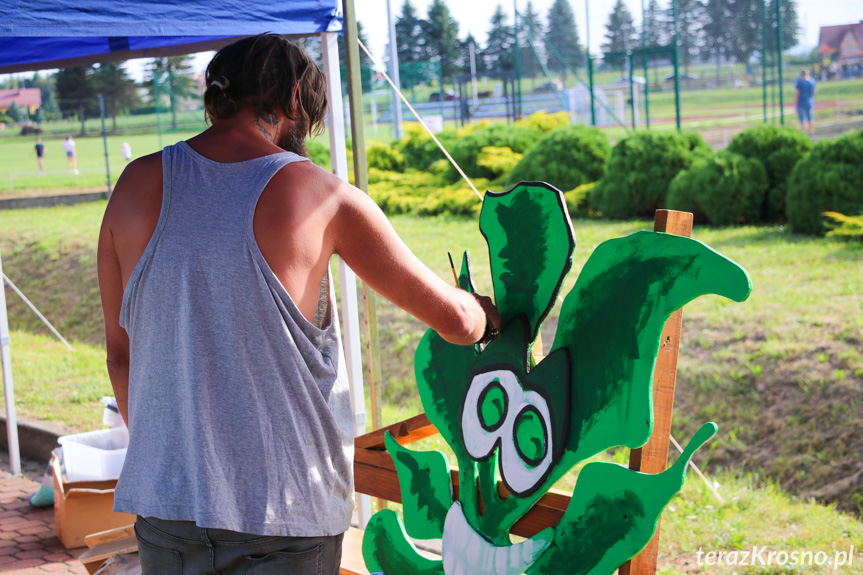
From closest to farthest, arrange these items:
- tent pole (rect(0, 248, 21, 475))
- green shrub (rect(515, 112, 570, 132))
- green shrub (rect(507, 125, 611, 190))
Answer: tent pole (rect(0, 248, 21, 475)) < green shrub (rect(507, 125, 611, 190)) < green shrub (rect(515, 112, 570, 132))

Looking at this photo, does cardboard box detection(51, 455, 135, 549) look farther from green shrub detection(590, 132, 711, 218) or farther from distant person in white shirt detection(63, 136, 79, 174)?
distant person in white shirt detection(63, 136, 79, 174)

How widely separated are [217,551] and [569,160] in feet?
31.9

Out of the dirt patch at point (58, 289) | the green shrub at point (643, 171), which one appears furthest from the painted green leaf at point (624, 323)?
the dirt patch at point (58, 289)

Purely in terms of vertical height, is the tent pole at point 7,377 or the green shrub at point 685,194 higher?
the green shrub at point 685,194

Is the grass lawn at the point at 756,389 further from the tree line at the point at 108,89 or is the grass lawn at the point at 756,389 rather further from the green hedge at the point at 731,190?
the tree line at the point at 108,89

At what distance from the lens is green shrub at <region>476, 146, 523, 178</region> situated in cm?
1175

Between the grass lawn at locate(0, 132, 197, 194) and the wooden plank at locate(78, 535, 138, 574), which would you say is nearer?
the wooden plank at locate(78, 535, 138, 574)

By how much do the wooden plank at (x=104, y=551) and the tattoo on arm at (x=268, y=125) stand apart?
1.85m

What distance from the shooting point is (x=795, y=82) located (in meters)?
13.6

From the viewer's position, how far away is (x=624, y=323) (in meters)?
1.64

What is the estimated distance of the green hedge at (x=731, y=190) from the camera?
27.3ft

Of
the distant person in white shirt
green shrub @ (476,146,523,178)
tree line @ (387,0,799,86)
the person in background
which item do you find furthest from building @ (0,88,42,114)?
green shrub @ (476,146,523,178)

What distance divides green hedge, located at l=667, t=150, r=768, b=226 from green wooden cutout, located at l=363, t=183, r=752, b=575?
7070mm

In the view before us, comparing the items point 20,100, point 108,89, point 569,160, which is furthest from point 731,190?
point 108,89
